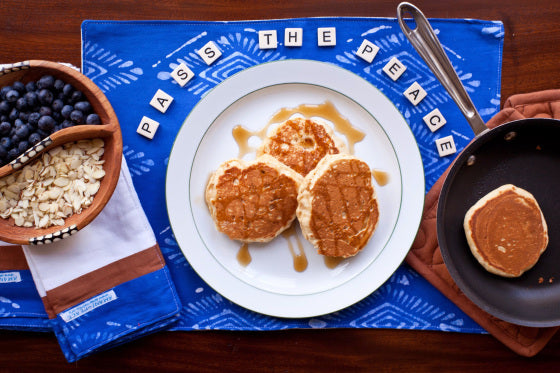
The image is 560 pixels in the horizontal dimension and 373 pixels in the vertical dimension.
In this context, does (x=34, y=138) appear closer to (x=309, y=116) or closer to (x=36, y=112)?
(x=36, y=112)

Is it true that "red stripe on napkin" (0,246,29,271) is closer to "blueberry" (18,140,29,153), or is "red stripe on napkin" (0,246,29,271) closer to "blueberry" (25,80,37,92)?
"blueberry" (18,140,29,153)

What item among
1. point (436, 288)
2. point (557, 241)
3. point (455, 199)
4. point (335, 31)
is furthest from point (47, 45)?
point (557, 241)

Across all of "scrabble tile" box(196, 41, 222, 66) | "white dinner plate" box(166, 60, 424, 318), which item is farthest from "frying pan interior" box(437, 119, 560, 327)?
"scrabble tile" box(196, 41, 222, 66)

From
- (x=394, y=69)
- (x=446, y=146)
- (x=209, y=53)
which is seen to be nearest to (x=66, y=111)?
(x=209, y=53)

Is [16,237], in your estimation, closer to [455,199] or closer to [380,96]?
[380,96]

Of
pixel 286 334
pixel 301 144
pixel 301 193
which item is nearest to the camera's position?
pixel 301 193

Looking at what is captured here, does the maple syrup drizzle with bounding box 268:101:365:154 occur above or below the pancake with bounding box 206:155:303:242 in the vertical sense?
above
